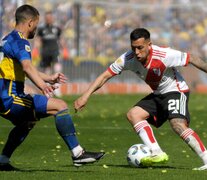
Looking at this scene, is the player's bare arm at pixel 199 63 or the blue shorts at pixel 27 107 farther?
the player's bare arm at pixel 199 63

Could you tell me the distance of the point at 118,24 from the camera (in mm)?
33031

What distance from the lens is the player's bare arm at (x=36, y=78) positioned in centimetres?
990

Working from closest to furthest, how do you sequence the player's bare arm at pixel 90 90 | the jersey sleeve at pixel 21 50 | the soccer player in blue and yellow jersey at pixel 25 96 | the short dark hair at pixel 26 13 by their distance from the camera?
1. the jersey sleeve at pixel 21 50
2. the soccer player in blue and yellow jersey at pixel 25 96
3. the short dark hair at pixel 26 13
4. the player's bare arm at pixel 90 90

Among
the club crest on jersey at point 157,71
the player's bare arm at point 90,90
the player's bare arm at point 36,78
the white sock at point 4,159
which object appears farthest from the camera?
the club crest on jersey at point 157,71

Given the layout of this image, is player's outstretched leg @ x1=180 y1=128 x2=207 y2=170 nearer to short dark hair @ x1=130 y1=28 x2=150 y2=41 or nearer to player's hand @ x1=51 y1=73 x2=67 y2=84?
short dark hair @ x1=130 y1=28 x2=150 y2=41

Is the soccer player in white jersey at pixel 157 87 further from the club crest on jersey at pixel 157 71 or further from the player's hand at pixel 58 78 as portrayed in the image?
the player's hand at pixel 58 78

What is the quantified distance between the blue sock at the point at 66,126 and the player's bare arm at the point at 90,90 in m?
0.53

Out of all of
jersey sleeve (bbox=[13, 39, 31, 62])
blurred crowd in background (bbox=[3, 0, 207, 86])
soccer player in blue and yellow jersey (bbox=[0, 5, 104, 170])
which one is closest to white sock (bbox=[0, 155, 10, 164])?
soccer player in blue and yellow jersey (bbox=[0, 5, 104, 170])

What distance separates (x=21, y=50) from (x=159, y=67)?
215cm

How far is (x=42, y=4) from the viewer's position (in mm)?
31375

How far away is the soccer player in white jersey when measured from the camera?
11438 millimetres

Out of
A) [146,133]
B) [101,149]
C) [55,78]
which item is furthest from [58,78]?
[101,149]

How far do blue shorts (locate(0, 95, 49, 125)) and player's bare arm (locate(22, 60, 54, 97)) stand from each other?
0.28 m

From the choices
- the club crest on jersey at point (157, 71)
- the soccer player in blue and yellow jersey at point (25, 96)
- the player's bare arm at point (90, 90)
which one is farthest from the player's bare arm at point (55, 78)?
the club crest on jersey at point (157, 71)
